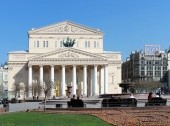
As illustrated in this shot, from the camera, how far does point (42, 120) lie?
934 inches

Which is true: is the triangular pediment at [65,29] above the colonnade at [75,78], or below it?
above

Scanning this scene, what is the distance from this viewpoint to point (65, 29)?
5635 inches

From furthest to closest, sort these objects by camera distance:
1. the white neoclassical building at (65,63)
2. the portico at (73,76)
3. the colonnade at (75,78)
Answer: the portico at (73,76) < the colonnade at (75,78) < the white neoclassical building at (65,63)

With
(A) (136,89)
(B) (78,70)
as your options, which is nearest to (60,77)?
(B) (78,70)

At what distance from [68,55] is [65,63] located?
7.49ft

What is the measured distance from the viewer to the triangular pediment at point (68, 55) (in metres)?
131

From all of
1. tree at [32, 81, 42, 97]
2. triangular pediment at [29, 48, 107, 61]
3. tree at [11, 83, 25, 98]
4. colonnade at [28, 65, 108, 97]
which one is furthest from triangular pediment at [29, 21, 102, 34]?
tree at [32, 81, 42, 97]

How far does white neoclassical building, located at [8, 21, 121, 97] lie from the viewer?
13238 centimetres

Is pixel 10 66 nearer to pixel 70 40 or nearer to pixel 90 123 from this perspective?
pixel 70 40

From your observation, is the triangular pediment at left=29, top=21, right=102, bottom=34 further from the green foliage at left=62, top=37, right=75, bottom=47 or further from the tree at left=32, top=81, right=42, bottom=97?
the tree at left=32, top=81, right=42, bottom=97

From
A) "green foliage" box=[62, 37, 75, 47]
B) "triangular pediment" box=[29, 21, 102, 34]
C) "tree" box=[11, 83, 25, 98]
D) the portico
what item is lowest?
"tree" box=[11, 83, 25, 98]

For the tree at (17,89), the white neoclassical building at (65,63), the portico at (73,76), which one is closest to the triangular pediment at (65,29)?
the white neoclassical building at (65,63)

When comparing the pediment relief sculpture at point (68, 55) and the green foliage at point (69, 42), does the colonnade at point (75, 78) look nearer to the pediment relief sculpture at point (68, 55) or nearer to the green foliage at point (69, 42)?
the pediment relief sculpture at point (68, 55)

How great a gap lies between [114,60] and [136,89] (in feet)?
86.0
